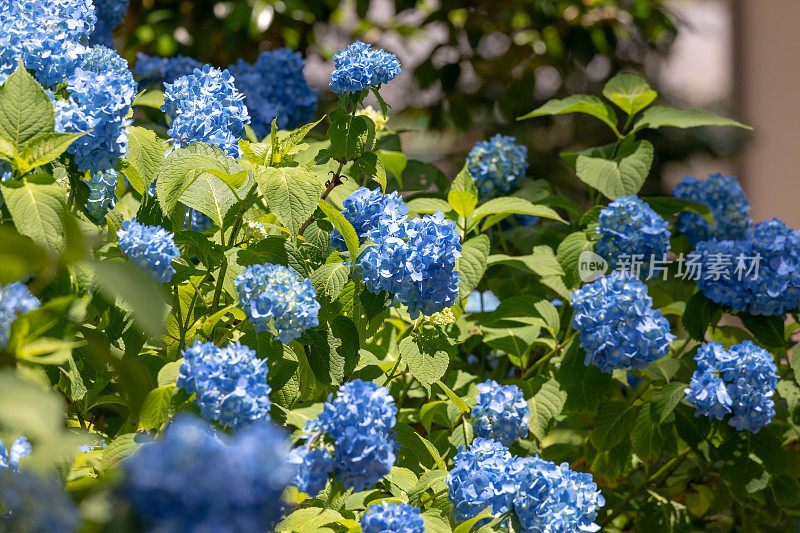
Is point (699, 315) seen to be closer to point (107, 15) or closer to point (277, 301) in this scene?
point (277, 301)

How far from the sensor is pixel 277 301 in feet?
2.82

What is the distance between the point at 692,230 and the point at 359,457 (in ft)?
3.69

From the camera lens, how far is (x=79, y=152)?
0.91 meters

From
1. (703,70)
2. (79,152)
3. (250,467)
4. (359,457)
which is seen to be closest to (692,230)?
(359,457)

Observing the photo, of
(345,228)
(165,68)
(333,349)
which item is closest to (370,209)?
(345,228)

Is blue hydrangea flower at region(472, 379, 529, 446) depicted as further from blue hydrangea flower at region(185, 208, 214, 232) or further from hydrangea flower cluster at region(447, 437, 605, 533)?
blue hydrangea flower at region(185, 208, 214, 232)

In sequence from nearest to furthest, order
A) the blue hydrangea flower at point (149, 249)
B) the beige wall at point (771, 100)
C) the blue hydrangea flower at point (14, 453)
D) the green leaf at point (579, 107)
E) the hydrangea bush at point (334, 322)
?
the hydrangea bush at point (334, 322) < the blue hydrangea flower at point (14, 453) < the blue hydrangea flower at point (149, 249) < the green leaf at point (579, 107) < the beige wall at point (771, 100)

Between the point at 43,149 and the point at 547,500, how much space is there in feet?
2.27

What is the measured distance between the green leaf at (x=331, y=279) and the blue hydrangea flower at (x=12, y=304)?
0.34m

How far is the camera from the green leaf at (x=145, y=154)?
0.97m

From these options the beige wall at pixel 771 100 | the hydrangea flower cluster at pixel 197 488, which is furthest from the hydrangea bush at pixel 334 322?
the beige wall at pixel 771 100

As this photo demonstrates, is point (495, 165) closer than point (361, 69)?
No

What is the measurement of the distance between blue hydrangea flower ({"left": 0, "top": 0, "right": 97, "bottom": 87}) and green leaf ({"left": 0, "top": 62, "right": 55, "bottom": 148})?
0.07m

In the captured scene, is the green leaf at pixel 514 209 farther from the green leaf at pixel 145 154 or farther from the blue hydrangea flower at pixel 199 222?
the green leaf at pixel 145 154
